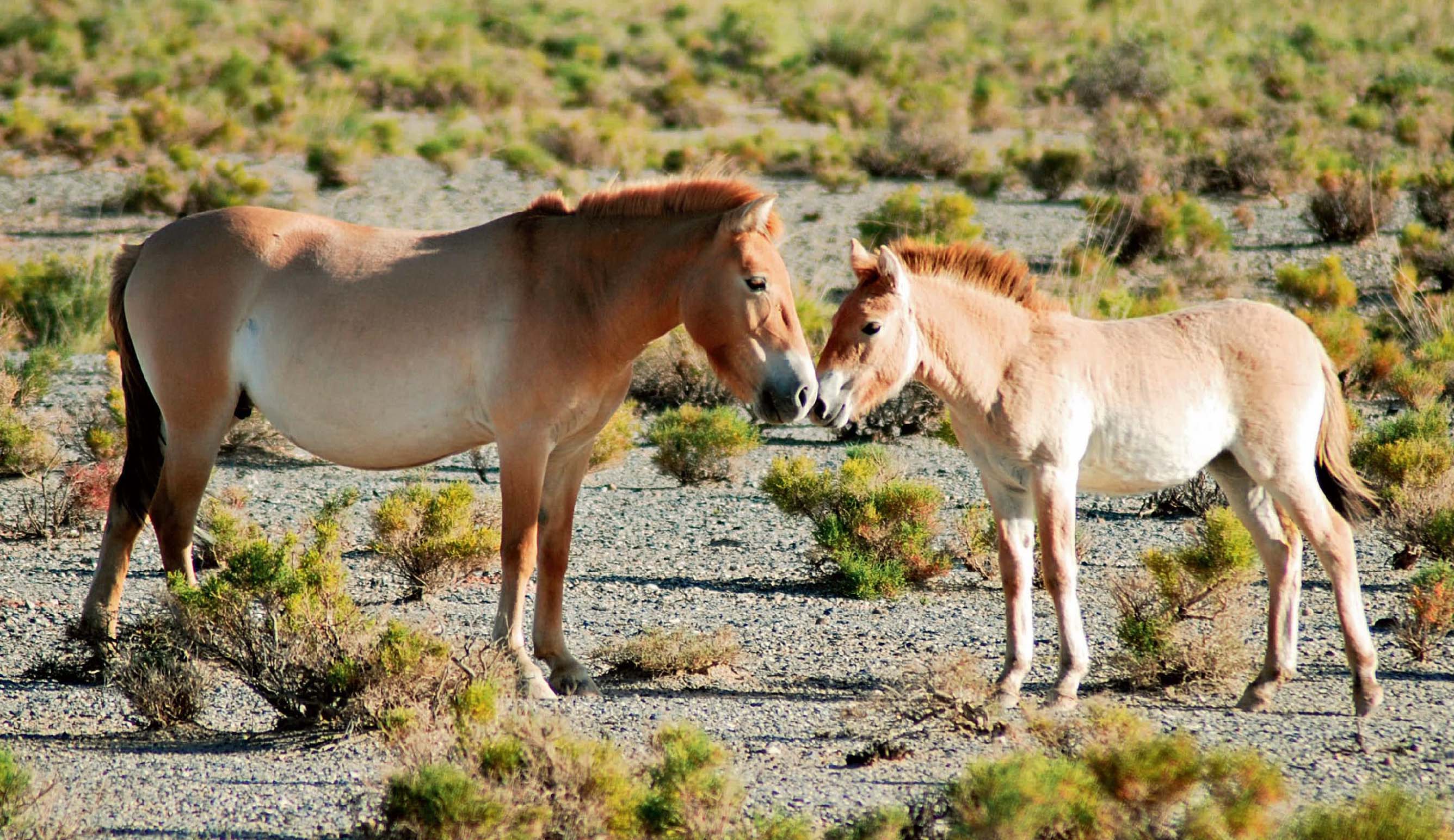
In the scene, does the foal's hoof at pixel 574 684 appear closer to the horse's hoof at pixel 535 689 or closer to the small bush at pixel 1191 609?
the horse's hoof at pixel 535 689

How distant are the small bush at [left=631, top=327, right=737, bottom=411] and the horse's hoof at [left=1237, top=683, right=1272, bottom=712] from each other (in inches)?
290

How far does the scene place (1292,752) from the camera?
547 cm

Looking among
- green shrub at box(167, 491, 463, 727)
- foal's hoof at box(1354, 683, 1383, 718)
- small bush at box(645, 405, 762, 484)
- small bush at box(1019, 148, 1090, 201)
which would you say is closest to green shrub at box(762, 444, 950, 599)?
small bush at box(645, 405, 762, 484)

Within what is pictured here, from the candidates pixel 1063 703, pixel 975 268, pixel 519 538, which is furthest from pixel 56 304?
pixel 1063 703

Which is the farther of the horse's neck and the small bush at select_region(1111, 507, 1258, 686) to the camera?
the small bush at select_region(1111, 507, 1258, 686)

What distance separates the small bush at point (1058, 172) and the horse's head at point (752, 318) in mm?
17864

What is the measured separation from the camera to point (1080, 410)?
6305 millimetres

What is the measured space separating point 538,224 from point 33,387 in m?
7.59

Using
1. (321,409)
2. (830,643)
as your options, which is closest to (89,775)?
(321,409)

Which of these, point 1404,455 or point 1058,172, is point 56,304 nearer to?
point 1404,455

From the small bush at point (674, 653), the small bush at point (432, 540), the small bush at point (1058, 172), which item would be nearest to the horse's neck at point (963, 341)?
the small bush at point (674, 653)

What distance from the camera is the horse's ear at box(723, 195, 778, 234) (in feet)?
20.0

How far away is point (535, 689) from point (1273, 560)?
3227 millimetres

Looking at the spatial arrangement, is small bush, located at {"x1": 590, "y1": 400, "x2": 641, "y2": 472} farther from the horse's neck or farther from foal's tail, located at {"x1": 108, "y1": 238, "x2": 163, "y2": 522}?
the horse's neck
